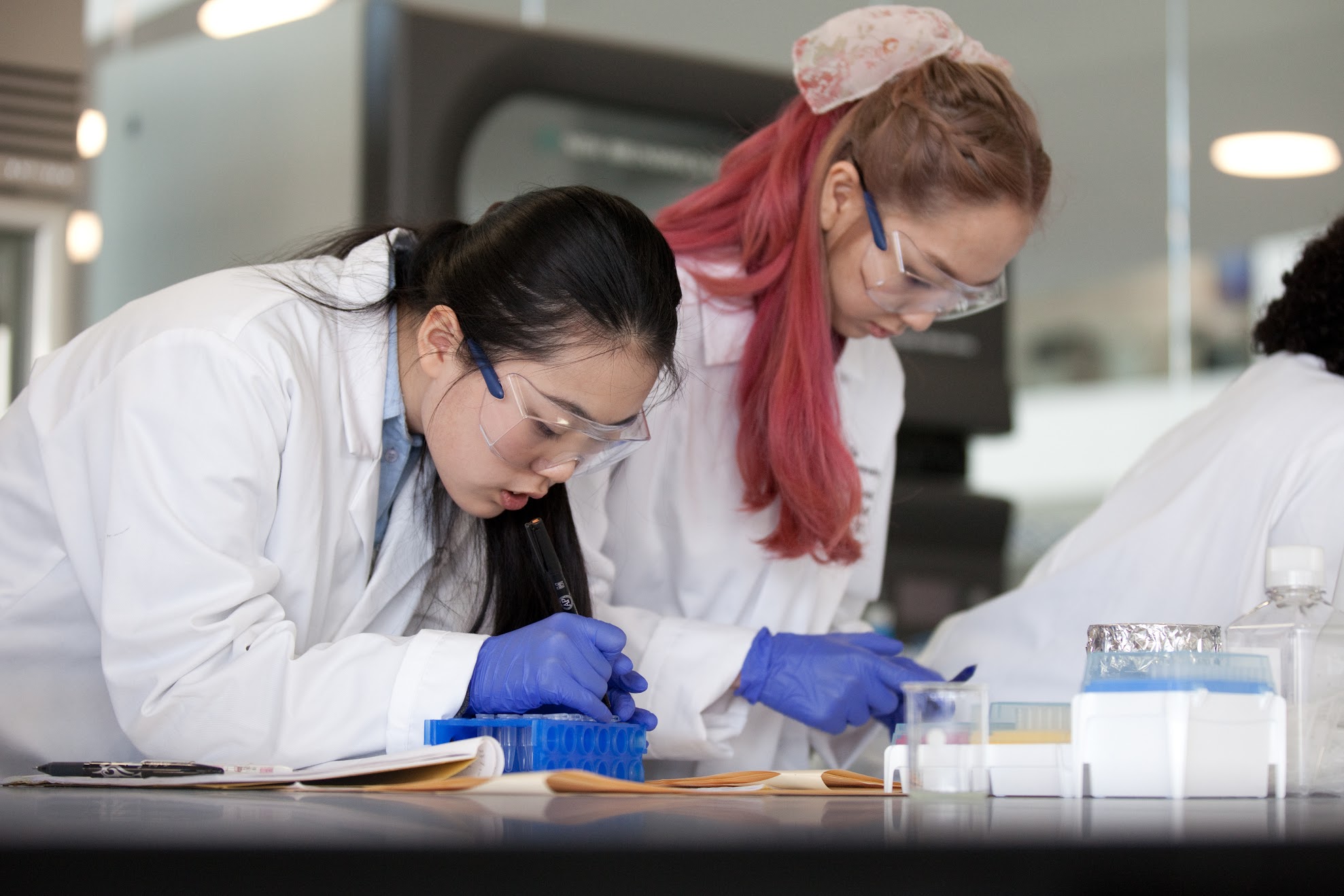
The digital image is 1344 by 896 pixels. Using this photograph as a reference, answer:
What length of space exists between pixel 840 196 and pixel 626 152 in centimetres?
133

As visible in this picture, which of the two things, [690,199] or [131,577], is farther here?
[690,199]

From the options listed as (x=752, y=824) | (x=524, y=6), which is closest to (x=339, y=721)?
(x=752, y=824)

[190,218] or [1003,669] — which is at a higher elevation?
[190,218]

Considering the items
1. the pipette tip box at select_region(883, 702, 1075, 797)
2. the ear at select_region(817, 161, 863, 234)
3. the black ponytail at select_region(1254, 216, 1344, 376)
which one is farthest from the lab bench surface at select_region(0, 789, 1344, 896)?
the black ponytail at select_region(1254, 216, 1344, 376)

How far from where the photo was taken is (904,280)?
Result: 1666 millimetres

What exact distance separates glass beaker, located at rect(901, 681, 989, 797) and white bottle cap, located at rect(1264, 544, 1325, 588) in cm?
27

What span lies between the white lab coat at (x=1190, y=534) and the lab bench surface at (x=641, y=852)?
977 millimetres

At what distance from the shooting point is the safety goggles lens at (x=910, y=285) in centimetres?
165

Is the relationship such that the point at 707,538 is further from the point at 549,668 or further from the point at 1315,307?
the point at 1315,307

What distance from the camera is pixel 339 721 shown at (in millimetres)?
1174

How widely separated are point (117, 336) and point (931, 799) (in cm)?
85

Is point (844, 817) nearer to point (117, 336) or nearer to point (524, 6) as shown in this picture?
point (117, 336)

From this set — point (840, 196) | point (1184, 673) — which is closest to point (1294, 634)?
point (1184, 673)

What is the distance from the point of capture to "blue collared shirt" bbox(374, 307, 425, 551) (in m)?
1.43
